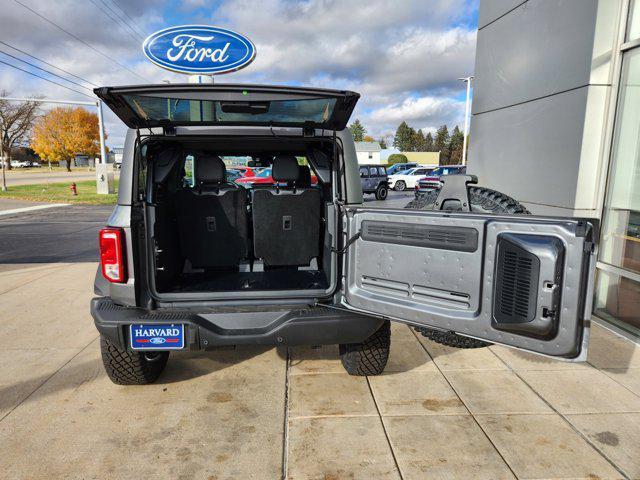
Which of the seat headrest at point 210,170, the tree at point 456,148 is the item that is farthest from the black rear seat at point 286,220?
the tree at point 456,148

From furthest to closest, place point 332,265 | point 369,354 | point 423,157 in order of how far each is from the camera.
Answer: point 423,157, point 369,354, point 332,265

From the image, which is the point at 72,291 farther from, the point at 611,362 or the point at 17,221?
the point at 17,221

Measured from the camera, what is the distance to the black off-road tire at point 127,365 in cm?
316

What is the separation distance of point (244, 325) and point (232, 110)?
54.2 inches

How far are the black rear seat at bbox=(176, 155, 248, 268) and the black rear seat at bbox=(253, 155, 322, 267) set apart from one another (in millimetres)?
163

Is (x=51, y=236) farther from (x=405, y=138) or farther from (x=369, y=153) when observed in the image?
(x=405, y=138)

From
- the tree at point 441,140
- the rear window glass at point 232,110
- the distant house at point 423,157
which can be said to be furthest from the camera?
the tree at point 441,140

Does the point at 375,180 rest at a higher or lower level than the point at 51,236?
higher

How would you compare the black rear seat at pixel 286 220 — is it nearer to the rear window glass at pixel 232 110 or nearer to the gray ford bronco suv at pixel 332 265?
the gray ford bronco suv at pixel 332 265

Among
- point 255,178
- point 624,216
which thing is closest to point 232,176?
point 255,178

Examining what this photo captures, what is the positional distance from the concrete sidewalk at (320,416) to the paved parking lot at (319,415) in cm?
1

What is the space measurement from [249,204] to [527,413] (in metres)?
2.84

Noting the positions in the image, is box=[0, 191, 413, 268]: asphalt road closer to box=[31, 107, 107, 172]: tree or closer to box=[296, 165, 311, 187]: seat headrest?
box=[296, 165, 311, 187]: seat headrest

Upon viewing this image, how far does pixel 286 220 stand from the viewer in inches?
149
